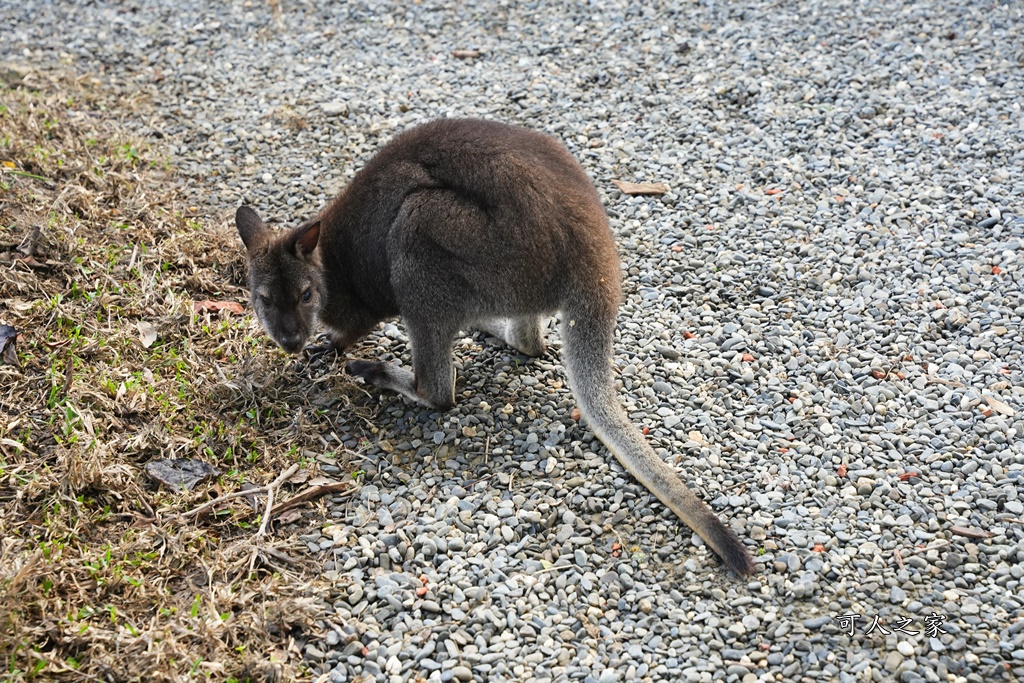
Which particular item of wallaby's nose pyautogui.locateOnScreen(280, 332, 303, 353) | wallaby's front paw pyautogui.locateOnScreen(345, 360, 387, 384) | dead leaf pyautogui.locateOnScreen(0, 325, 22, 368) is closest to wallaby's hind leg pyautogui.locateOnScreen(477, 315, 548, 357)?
wallaby's front paw pyautogui.locateOnScreen(345, 360, 387, 384)

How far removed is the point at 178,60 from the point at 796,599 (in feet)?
23.9

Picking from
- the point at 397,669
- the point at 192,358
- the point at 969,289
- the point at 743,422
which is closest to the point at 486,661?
the point at 397,669

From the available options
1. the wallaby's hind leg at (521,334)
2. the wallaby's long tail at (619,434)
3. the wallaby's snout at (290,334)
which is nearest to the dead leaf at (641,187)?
the wallaby's hind leg at (521,334)

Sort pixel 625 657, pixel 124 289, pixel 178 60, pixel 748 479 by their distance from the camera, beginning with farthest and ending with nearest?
1. pixel 178 60
2. pixel 124 289
3. pixel 748 479
4. pixel 625 657

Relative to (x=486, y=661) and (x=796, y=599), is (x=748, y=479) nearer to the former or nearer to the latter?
(x=796, y=599)

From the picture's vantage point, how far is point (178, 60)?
8852 mm

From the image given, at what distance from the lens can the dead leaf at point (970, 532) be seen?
4.31 meters

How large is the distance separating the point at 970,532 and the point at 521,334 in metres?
2.50

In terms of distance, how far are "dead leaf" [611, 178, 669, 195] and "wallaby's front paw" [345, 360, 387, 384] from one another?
2.45m

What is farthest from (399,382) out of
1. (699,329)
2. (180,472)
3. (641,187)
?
(641,187)

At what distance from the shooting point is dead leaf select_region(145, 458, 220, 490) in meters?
4.66

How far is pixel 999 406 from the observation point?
5.01 m

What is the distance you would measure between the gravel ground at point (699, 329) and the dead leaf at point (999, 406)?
0.4 inches

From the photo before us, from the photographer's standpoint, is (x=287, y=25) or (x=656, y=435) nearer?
(x=656, y=435)
